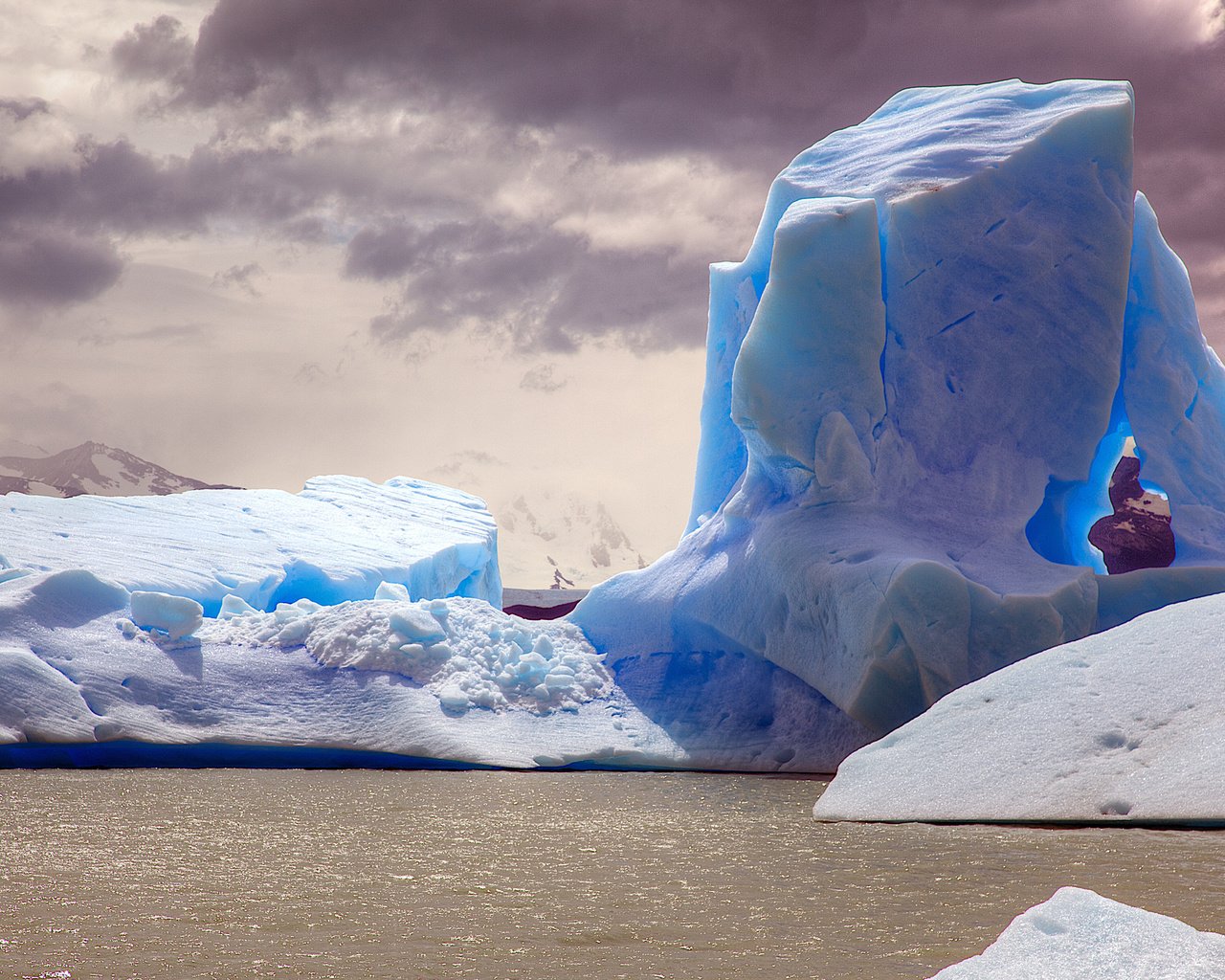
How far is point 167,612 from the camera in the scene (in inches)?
300

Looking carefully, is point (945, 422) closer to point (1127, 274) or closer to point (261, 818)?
point (1127, 274)

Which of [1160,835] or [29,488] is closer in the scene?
[1160,835]

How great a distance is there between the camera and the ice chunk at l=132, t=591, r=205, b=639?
7.59 meters

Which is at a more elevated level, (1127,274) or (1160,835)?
(1127,274)

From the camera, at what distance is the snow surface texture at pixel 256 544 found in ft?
27.9

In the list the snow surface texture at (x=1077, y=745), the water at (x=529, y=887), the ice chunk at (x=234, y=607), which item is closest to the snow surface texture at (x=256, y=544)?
the ice chunk at (x=234, y=607)

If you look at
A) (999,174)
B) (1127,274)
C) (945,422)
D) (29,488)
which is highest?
(999,174)

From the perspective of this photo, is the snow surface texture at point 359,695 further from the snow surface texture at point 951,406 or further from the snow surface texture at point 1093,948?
the snow surface texture at point 1093,948

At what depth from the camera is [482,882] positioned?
10.5 ft

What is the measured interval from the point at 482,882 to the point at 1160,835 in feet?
6.94

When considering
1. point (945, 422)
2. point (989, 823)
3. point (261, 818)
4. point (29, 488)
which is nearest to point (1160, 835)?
point (989, 823)

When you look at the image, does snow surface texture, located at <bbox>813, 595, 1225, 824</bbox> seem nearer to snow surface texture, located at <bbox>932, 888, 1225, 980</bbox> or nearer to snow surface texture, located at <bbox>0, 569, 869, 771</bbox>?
snow surface texture, located at <bbox>932, 888, 1225, 980</bbox>

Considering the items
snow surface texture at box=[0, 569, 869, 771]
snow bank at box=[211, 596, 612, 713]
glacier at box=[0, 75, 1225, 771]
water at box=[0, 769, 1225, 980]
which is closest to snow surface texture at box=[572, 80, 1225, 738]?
glacier at box=[0, 75, 1225, 771]

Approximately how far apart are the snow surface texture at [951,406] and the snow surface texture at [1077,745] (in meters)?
1.92
